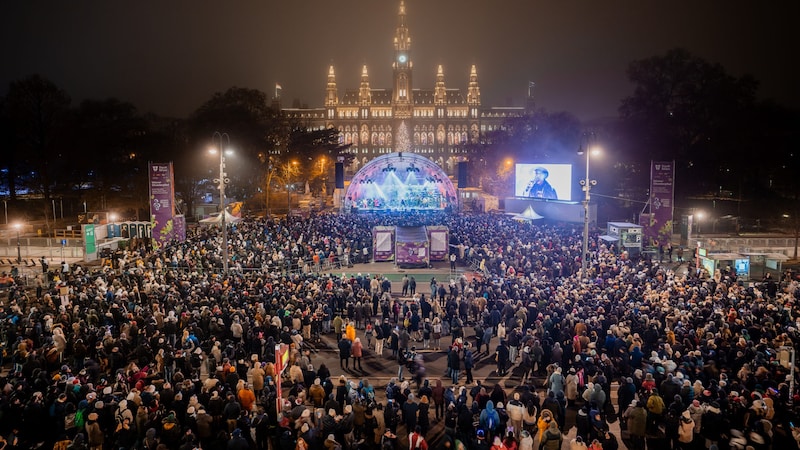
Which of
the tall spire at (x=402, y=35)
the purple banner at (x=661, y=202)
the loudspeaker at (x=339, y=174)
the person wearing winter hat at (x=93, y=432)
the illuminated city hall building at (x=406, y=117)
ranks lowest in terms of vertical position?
the person wearing winter hat at (x=93, y=432)

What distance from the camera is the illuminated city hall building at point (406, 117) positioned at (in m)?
122

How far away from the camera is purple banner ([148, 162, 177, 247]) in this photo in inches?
985

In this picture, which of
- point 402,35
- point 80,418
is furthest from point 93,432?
point 402,35

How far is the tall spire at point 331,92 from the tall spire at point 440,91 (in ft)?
75.7

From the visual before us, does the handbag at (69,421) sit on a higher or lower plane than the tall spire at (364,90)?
lower

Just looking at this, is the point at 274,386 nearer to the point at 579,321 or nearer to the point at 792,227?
the point at 579,321

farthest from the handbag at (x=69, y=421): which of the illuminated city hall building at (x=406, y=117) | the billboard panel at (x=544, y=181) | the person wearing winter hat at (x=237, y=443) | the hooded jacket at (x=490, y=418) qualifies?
the illuminated city hall building at (x=406, y=117)

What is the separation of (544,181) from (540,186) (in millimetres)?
549

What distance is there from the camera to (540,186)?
3803 centimetres

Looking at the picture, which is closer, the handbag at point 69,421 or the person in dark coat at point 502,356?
the handbag at point 69,421

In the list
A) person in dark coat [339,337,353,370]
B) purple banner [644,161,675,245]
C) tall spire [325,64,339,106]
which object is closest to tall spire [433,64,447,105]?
tall spire [325,64,339,106]

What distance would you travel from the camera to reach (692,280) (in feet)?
59.2

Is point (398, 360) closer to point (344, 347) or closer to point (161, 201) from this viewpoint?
point (344, 347)

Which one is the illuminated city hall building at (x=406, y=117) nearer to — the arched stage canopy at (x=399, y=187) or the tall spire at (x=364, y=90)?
the tall spire at (x=364, y=90)
